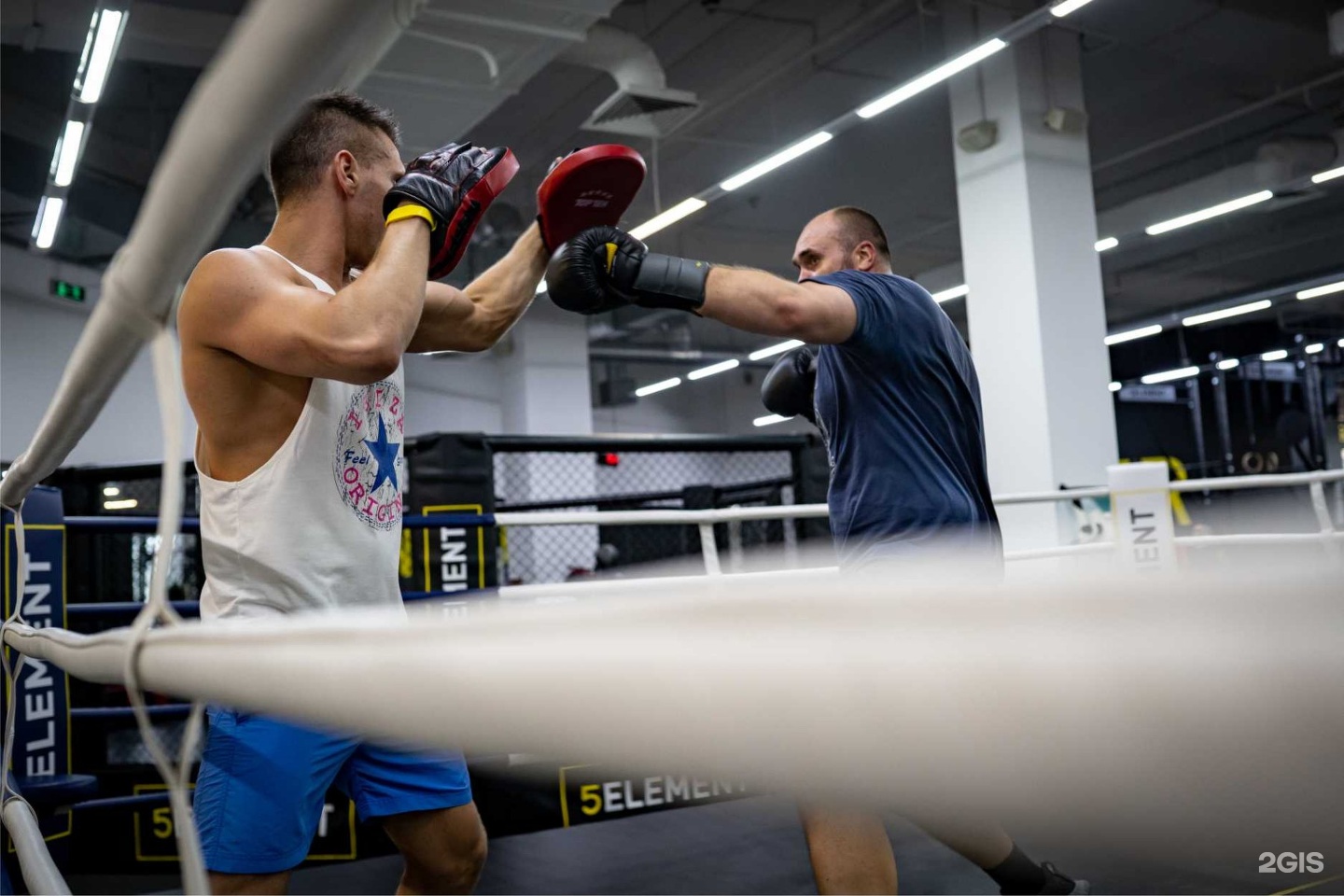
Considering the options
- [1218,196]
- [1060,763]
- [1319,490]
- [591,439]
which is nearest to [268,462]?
[1060,763]

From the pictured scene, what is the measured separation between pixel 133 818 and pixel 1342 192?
1123 cm

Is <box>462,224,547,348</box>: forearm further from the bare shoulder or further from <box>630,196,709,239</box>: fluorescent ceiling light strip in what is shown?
<box>630,196,709,239</box>: fluorescent ceiling light strip

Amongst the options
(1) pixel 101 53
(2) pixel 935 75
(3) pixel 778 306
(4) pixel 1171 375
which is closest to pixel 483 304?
(3) pixel 778 306

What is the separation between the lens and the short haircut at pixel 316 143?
1495mm

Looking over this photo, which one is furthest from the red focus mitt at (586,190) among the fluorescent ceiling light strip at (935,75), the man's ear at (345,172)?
the fluorescent ceiling light strip at (935,75)

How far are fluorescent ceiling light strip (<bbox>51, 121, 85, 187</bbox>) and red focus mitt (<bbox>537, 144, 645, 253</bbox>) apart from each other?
4.34 m

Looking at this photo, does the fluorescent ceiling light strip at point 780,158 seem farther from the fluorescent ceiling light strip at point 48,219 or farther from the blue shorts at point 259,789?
the blue shorts at point 259,789

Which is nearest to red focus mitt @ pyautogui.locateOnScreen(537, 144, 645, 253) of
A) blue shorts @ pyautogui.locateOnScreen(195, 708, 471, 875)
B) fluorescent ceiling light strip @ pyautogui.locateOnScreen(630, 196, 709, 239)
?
blue shorts @ pyautogui.locateOnScreen(195, 708, 471, 875)

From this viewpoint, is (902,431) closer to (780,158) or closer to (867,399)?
(867,399)

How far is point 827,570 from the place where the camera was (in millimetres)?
3289

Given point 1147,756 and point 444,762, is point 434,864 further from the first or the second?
point 1147,756

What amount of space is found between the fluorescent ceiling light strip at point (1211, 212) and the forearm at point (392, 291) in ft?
28.5

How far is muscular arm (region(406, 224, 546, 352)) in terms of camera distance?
174 cm

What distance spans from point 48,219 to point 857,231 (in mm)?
6100
